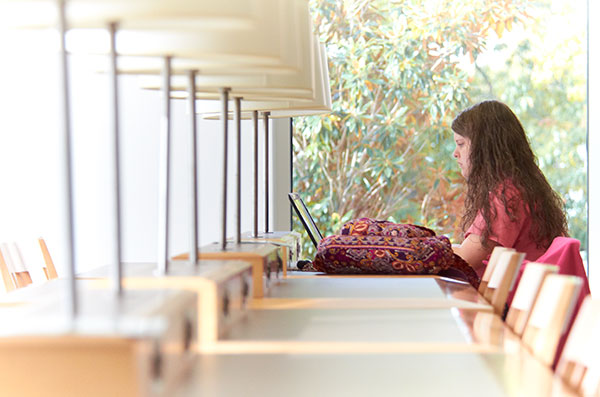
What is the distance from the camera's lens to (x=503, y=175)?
9.79 feet

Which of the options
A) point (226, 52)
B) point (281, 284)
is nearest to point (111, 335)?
point (226, 52)

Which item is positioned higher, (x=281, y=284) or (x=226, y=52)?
(x=226, y=52)

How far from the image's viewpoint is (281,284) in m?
2.08

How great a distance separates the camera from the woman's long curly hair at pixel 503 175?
288 centimetres

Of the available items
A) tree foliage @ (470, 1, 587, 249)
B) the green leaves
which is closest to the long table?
the green leaves

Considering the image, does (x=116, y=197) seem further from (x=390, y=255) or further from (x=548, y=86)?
(x=548, y=86)

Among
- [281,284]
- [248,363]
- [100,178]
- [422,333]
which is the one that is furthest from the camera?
[100,178]

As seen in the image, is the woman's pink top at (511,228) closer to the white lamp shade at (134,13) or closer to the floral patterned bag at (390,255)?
the floral patterned bag at (390,255)

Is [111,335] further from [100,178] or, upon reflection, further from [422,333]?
[100,178]

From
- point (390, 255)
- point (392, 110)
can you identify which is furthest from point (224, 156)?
point (392, 110)

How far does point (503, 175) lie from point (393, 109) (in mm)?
2064

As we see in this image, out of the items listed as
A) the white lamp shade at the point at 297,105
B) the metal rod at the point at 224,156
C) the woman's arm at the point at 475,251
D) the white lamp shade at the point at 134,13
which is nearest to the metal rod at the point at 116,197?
the white lamp shade at the point at 134,13

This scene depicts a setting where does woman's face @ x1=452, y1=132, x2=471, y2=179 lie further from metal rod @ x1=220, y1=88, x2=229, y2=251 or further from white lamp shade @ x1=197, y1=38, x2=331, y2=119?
metal rod @ x1=220, y1=88, x2=229, y2=251

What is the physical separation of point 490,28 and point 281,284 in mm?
3324
